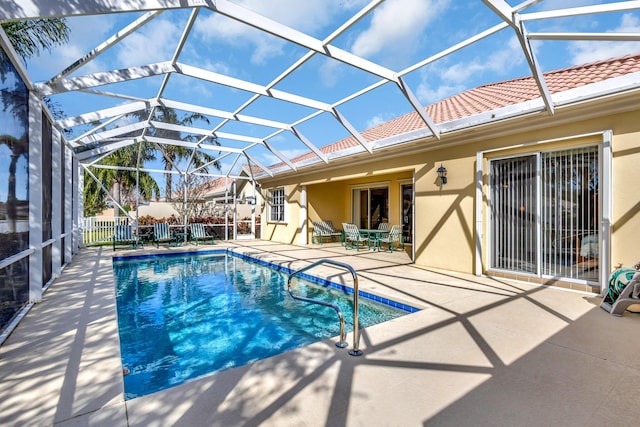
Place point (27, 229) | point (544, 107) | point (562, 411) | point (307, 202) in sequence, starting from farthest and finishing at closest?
point (307, 202)
point (544, 107)
point (27, 229)
point (562, 411)

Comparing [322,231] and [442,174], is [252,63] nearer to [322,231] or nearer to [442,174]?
[442,174]

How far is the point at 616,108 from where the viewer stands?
4734 mm

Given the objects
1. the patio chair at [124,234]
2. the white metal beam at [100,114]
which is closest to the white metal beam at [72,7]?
the white metal beam at [100,114]

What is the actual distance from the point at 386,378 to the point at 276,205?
12.6 meters

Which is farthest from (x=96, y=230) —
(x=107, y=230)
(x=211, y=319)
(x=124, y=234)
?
(x=211, y=319)

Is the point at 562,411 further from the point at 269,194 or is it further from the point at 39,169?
the point at 269,194

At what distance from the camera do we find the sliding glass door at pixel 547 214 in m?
5.16

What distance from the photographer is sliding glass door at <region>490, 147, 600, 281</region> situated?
16.9 ft

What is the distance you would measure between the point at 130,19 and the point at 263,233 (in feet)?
39.1

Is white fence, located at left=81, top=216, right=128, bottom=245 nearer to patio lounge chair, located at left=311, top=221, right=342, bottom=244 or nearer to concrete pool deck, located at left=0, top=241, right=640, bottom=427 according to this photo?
patio lounge chair, located at left=311, top=221, right=342, bottom=244

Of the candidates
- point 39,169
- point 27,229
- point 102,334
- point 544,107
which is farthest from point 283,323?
point 544,107

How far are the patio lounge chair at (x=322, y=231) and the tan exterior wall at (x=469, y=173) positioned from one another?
2.66 metres

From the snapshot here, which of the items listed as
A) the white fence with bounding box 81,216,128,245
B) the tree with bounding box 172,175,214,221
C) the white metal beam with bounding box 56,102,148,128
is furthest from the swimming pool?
the tree with bounding box 172,175,214,221

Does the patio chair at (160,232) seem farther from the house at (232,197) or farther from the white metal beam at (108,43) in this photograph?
the white metal beam at (108,43)
